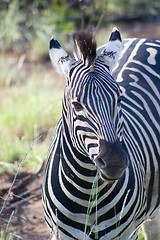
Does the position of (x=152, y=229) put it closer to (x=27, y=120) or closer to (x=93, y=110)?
(x=93, y=110)

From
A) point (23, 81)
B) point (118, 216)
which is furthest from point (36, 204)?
point (23, 81)

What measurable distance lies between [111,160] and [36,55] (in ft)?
29.3

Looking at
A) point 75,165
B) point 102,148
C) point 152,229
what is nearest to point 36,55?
point 152,229

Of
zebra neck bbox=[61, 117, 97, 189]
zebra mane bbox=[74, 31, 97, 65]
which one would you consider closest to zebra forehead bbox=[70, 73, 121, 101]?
zebra mane bbox=[74, 31, 97, 65]

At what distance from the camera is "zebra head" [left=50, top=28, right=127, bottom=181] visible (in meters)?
2.30

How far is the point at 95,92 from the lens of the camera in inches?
95.9

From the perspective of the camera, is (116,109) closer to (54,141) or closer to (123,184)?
(123,184)

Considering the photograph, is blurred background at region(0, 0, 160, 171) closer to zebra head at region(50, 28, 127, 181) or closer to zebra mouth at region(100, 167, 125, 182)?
zebra head at region(50, 28, 127, 181)

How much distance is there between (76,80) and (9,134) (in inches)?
159

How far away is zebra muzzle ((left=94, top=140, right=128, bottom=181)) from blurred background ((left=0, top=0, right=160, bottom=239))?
1.01m

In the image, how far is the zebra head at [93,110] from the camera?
7.54 feet

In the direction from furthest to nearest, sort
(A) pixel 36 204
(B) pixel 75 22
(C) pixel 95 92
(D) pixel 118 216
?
1. (B) pixel 75 22
2. (A) pixel 36 204
3. (D) pixel 118 216
4. (C) pixel 95 92

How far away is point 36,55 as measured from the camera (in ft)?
35.7

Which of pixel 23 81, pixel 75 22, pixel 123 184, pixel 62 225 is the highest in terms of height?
pixel 75 22
